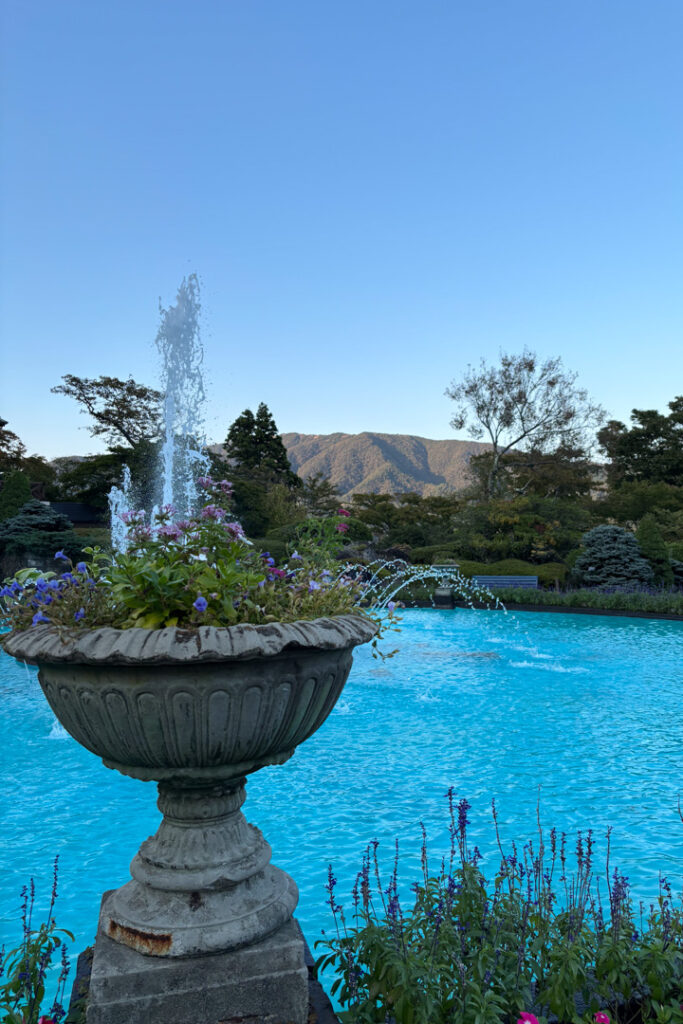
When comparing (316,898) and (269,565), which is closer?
(269,565)

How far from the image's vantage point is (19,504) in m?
24.5

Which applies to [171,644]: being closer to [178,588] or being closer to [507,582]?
[178,588]

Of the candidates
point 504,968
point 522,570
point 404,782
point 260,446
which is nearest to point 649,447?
point 522,570

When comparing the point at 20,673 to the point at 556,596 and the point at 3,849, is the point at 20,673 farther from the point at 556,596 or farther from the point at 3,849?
the point at 556,596

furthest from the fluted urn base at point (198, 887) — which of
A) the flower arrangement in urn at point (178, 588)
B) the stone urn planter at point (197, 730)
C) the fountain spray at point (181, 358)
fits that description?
the fountain spray at point (181, 358)

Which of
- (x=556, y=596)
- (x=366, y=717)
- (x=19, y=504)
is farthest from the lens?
(x=19, y=504)

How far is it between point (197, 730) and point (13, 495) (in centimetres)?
2584

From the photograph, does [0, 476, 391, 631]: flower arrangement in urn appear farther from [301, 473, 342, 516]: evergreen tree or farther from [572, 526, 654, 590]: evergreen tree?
[301, 473, 342, 516]: evergreen tree

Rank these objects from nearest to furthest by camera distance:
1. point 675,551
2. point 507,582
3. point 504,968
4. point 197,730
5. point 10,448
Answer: point 197,730
point 504,968
point 507,582
point 675,551
point 10,448

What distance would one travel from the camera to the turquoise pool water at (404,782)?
4316mm

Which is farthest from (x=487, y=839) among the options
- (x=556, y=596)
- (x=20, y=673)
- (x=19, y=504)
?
(x=19, y=504)

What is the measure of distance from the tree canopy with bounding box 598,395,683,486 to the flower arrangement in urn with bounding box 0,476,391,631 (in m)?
41.9

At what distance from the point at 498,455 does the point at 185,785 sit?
36.6 metres

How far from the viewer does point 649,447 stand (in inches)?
1631
